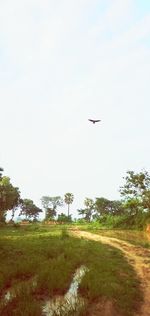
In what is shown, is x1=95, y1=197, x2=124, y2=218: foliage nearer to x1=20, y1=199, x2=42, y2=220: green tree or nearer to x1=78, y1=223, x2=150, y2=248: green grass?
x1=20, y1=199, x2=42, y2=220: green tree

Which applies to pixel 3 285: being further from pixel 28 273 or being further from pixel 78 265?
pixel 78 265

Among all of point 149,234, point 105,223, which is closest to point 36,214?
point 105,223

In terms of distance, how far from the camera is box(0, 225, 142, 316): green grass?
47.4 feet

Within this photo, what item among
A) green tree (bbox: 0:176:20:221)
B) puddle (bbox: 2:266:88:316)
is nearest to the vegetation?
green tree (bbox: 0:176:20:221)

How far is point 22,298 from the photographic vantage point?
14797mm

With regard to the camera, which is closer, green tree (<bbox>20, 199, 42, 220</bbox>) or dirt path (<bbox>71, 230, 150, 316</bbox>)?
dirt path (<bbox>71, 230, 150, 316</bbox>)

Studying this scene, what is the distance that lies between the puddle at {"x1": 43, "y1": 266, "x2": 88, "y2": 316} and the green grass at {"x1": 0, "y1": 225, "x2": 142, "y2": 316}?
0.25 m

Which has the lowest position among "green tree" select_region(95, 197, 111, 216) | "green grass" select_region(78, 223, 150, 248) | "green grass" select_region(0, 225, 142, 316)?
"green grass" select_region(0, 225, 142, 316)

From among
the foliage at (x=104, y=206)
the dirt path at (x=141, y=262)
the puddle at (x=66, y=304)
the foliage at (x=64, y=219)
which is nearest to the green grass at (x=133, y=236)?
the dirt path at (x=141, y=262)

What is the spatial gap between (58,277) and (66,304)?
364 centimetres

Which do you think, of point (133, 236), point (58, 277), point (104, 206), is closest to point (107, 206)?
point (104, 206)

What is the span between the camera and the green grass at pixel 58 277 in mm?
14461

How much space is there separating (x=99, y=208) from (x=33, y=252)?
93.6 m

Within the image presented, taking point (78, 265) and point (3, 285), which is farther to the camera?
point (78, 265)
